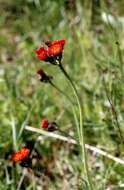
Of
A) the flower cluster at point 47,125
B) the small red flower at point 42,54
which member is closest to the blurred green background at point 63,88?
the flower cluster at point 47,125

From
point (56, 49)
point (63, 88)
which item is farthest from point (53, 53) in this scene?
point (63, 88)

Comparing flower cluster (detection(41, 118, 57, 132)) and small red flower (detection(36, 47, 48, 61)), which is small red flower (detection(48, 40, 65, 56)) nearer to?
small red flower (detection(36, 47, 48, 61))

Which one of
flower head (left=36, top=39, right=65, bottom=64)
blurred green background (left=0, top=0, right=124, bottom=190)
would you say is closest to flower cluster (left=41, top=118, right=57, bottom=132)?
blurred green background (left=0, top=0, right=124, bottom=190)

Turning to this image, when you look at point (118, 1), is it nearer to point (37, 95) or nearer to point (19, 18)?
point (19, 18)

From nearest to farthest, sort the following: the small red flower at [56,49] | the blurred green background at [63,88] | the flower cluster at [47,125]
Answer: the small red flower at [56,49] < the flower cluster at [47,125] < the blurred green background at [63,88]

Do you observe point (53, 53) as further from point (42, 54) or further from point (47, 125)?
point (47, 125)

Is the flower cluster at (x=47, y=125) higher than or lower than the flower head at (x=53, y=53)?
lower

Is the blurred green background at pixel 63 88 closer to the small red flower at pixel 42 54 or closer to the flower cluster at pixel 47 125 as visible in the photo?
the flower cluster at pixel 47 125

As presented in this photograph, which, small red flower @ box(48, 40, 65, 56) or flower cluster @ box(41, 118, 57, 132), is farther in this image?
flower cluster @ box(41, 118, 57, 132)
